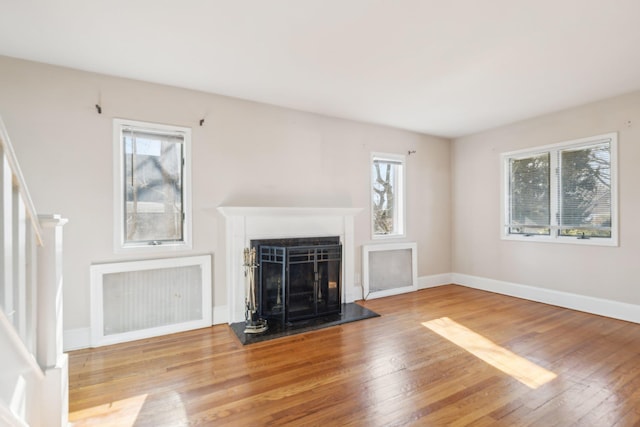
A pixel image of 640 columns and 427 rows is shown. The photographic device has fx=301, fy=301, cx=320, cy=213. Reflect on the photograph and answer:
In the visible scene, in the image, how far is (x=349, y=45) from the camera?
7.92 feet

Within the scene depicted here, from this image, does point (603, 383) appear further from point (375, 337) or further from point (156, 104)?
point (156, 104)

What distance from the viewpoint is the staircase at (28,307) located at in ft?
4.02

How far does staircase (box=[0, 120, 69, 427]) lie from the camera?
1227mm

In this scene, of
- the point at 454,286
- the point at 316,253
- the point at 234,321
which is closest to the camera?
the point at 234,321

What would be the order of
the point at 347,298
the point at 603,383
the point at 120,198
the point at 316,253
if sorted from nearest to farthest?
1. the point at 603,383
2. the point at 120,198
3. the point at 316,253
4. the point at 347,298

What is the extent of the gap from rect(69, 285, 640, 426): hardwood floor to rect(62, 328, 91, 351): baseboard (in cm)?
10

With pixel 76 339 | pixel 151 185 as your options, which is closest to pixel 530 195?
pixel 151 185

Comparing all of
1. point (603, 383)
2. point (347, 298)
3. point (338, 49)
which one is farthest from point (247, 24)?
point (603, 383)

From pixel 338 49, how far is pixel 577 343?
135 inches

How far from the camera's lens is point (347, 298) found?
407 cm

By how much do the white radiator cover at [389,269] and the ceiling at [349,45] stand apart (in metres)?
2.16

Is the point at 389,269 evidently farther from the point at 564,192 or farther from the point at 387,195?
the point at 564,192

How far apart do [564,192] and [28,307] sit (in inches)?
208

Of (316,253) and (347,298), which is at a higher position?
(316,253)
